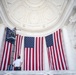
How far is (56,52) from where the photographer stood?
13633 millimetres

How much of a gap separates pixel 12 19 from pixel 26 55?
4.28m

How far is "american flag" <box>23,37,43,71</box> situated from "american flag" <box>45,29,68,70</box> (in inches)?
37.7

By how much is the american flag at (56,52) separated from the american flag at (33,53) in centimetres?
96

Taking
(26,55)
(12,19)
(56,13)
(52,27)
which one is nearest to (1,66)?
(26,55)

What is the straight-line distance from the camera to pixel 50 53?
14.2 metres

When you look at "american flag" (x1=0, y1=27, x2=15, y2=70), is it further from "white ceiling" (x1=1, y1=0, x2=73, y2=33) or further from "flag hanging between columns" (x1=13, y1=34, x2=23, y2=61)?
"white ceiling" (x1=1, y1=0, x2=73, y2=33)

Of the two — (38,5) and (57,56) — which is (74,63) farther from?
(38,5)

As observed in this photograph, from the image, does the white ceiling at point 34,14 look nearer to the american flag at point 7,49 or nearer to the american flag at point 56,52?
the american flag at point 56,52

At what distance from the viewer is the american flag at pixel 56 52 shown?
1280 centimetres

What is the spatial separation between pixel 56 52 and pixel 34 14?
5.97 meters

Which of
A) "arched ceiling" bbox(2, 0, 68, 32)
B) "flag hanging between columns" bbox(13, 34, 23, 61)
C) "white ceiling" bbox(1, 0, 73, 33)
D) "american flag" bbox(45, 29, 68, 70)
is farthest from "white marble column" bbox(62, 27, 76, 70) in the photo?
"flag hanging between columns" bbox(13, 34, 23, 61)

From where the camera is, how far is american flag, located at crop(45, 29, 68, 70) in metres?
12.8

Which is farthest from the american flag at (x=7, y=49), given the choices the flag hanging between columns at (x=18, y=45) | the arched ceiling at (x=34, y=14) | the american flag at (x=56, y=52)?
the american flag at (x=56, y=52)

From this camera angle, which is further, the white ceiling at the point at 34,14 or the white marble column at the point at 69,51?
the white ceiling at the point at 34,14
